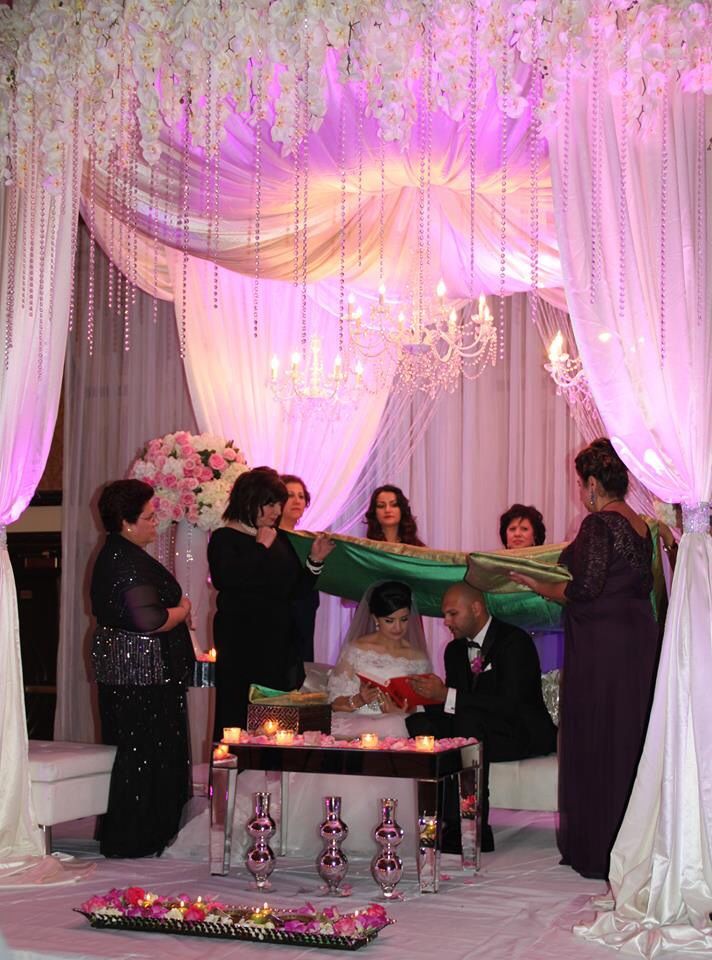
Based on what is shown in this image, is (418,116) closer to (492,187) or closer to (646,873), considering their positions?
(492,187)

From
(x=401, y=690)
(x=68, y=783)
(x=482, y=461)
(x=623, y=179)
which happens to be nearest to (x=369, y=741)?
(x=401, y=690)

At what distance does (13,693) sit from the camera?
478 centimetres

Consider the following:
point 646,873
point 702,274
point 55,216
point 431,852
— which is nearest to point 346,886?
point 431,852

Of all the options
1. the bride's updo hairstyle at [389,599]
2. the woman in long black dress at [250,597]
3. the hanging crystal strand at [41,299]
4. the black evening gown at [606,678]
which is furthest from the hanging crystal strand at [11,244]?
the black evening gown at [606,678]

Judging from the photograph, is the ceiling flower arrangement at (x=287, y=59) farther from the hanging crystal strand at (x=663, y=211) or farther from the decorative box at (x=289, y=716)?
the decorative box at (x=289, y=716)

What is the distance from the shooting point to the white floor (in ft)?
12.1

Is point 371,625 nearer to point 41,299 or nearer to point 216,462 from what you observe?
point 216,462

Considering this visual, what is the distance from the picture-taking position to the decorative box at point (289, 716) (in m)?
4.87

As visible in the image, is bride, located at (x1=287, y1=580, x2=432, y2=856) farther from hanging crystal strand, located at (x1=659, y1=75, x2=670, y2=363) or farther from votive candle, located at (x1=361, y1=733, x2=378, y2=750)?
hanging crystal strand, located at (x1=659, y1=75, x2=670, y2=363)

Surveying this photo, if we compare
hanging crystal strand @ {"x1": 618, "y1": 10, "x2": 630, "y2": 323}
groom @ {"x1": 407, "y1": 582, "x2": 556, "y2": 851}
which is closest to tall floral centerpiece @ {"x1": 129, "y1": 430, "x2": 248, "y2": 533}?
groom @ {"x1": 407, "y1": 582, "x2": 556, "y2": 851}

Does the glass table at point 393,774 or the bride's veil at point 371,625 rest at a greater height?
the bride's veil at point 371,625

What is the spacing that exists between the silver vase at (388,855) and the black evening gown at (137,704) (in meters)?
1.15

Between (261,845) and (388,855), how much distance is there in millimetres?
453

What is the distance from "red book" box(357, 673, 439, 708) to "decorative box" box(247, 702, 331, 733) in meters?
0.35
